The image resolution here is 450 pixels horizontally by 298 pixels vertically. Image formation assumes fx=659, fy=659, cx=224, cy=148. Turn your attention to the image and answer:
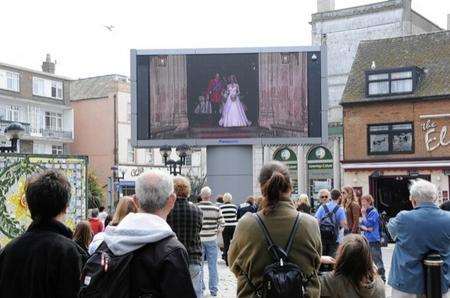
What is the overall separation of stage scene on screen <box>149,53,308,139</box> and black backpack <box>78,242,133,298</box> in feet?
63.2

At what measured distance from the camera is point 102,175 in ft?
201

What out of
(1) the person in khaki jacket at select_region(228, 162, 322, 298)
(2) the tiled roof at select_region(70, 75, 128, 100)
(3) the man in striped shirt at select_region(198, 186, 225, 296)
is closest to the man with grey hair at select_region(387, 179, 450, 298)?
(1) the person in khaki jacket at select_region(228, 162, 322, 298)

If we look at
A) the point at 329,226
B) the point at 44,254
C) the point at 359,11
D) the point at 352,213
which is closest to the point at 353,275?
the point at 44,254

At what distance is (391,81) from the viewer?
33938mm

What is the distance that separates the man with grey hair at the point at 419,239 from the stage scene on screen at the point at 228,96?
16320 mm

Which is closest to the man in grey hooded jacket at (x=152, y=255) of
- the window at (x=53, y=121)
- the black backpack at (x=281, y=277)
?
the black backpack at (x=281, y=277)

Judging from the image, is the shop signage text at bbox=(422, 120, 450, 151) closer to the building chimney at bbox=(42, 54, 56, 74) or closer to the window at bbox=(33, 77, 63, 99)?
the window at bbox=(33, 77, 63, 99)

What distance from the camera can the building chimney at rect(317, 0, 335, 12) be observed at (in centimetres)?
5119

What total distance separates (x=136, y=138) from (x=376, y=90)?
1563 centimetres

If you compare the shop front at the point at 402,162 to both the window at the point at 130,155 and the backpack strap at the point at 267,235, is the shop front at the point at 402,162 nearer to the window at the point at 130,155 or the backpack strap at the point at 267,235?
the backpack strap at the point at 267,235

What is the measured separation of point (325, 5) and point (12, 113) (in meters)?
27.4

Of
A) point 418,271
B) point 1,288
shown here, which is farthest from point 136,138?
point 1,288

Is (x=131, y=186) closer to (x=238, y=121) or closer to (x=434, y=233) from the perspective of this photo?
(x=238, y=121)

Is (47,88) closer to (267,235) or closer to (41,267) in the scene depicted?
(267,235)
